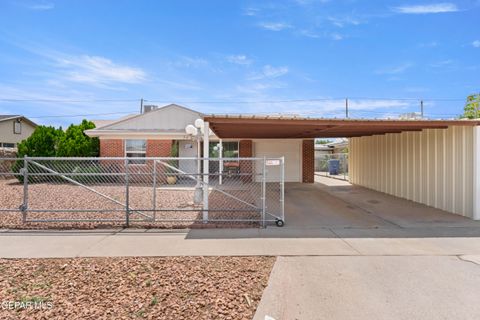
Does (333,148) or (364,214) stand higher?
(333,148)

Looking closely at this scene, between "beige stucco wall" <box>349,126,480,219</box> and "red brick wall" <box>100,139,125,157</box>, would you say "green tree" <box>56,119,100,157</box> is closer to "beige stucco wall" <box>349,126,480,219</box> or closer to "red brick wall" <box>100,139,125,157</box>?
"red brick wall" <box>100,139,125,157</box>

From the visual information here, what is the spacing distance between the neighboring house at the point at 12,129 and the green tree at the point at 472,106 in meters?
40.5

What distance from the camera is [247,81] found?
25656mm

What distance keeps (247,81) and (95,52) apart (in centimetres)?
1261

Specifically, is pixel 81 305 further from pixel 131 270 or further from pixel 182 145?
pixel 182 145

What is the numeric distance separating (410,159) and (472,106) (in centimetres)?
1982

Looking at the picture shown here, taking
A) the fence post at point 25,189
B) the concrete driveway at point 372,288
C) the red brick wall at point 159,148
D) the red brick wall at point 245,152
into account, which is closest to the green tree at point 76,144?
the red brick wall at point 159,148

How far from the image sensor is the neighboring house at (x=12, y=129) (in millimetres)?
26941

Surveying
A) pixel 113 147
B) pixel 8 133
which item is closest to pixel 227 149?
pixel 113 147

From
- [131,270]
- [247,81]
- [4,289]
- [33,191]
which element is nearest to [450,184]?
[131,270]

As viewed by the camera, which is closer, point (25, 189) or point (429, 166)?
point (25, 189)

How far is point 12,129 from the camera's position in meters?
28.1

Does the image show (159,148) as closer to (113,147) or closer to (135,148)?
(135,148)

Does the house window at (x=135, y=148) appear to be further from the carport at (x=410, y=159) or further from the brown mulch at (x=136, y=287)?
the brown mulch at (x=136, y=287)
